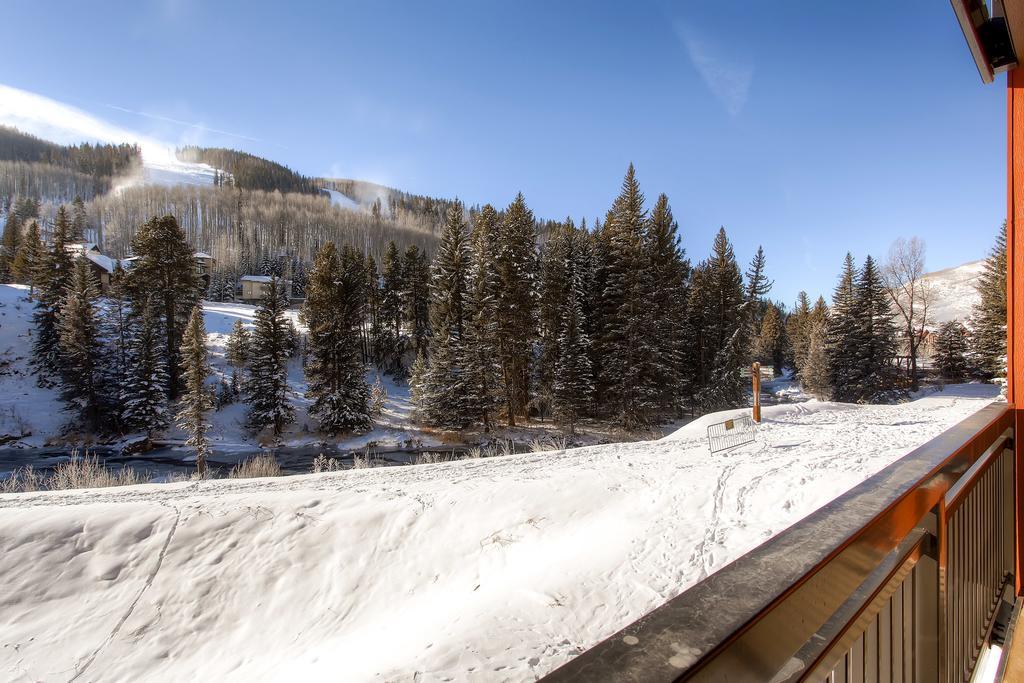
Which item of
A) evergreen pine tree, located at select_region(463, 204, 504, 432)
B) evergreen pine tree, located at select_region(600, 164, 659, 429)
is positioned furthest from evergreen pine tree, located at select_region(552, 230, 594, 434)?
evergreen pine tree, located at select_region(463, 204, 504, 432)

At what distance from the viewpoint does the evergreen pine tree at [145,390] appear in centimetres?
2625

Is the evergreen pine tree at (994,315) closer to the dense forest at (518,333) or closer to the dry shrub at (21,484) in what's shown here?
the dense forest at (518,333)

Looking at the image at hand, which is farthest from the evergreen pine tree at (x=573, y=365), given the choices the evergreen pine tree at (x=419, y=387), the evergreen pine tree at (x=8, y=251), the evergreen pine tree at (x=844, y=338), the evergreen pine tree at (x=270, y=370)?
the evergreen pine tree at (x=8, y=251)

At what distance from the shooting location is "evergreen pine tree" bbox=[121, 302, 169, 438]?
2625cm

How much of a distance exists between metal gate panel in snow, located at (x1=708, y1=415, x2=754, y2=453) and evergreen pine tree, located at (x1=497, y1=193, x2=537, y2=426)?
15.1 meters

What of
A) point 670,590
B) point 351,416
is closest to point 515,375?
point 351,416

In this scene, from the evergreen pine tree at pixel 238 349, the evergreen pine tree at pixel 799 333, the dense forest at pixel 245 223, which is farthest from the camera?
the dense forest at pixel 245 223

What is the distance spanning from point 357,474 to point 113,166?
549 feet

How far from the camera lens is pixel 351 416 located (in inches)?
1073

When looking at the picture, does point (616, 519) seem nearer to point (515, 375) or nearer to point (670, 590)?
point (670, 590)

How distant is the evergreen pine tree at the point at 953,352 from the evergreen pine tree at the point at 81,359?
204 feet

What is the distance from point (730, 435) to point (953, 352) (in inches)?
1696

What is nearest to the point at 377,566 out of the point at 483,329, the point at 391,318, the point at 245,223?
the point at 483,329

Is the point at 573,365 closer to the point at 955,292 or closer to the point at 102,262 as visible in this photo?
the point at 102,262
